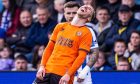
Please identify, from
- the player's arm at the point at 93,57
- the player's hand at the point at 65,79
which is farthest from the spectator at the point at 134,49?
the player's hand at the point at 65,79

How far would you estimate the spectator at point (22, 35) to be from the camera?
439 inches

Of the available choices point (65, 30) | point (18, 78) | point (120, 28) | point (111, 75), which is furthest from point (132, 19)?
point (65, 30)

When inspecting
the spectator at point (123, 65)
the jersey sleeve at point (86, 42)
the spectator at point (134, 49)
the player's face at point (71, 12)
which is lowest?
the spectator at point (123, 65)

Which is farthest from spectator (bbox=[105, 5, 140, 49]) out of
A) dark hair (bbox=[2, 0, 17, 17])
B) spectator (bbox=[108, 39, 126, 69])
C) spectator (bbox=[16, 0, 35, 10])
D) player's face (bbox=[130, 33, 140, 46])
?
dark hair (bbox=[2, 0, 17, 17])

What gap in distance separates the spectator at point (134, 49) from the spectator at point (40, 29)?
1.70 meters

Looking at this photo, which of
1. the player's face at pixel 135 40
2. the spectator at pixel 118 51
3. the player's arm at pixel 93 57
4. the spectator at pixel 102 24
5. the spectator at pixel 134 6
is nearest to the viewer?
the player's arm at pixel 93 57

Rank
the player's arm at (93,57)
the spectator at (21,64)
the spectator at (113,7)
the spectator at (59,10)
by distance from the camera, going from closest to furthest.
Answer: the player's arm at (93,57) → the spectator at (21,64) → the spectator at (113,7) → the spectator at (59,10)

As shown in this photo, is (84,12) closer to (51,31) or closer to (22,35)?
(51,31)

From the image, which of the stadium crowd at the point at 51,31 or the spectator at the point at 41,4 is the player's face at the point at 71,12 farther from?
the spectator at the point at 41,4

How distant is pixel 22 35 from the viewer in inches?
452

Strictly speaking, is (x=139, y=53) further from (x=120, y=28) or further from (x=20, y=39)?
(x=20, y=39)

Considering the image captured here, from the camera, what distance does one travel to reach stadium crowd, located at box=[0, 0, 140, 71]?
9.93 m

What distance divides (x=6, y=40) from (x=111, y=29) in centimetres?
217

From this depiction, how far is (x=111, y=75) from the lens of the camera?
9078 mm
